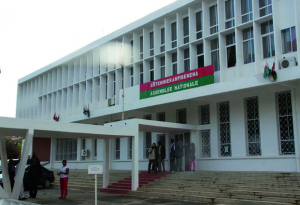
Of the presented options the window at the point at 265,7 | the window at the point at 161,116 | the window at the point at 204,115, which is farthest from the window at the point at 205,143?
the window at the point at 265,7

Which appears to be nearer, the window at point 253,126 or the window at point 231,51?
the window at point 253,126

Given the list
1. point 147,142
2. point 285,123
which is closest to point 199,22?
point 285,123

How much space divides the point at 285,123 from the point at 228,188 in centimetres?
421

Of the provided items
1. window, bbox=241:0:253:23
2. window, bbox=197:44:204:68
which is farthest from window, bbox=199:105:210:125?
window, bbox=241:0:253:23

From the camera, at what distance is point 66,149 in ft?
95.5

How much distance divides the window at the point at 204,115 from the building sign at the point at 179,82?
5.71 ft

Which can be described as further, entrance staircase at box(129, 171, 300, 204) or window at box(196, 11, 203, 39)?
window at box(196, 11, 203, 39)

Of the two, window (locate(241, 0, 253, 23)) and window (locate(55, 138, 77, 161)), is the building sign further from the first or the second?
window (locate(55, 138, 77, 161))

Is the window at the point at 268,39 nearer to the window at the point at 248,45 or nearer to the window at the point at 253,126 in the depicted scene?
the window at the point at 248,45

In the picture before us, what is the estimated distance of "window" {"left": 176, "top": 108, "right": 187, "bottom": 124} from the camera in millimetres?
18828

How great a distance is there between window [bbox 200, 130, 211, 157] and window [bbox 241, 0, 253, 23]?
5.92m

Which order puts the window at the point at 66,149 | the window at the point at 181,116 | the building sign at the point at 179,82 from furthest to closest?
the window at the point at 66,149 < the window at the point at 181,116 < the building sign at the point at 179,82

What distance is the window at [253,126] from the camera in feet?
49.5

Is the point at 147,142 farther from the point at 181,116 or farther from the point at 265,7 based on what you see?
the point at 265,7
